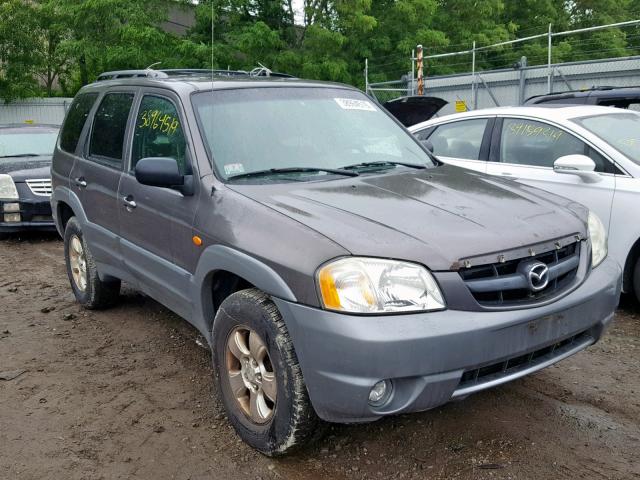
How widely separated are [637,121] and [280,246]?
4316 millimetres

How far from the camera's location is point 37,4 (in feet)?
75.6

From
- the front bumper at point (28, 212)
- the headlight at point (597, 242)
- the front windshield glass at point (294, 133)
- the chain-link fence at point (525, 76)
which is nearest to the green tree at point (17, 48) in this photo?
the chain-link fence at point (525, 76)

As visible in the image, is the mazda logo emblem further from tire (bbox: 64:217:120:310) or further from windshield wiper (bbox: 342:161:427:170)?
tire (bbox: 64:217:120:310)

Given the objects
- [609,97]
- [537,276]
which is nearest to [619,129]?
[609,97]

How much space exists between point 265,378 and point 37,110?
78.1 ft

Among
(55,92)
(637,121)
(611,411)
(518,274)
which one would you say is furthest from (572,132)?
(55,92)

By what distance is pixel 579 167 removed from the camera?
502 centimetres

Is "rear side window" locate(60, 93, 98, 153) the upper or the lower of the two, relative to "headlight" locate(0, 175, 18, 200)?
upper

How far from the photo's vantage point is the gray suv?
8.65 feet

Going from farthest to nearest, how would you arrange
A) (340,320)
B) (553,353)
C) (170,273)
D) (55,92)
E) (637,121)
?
(55,92) → (637,121) → (170,273) → (553,353) → (340,320)

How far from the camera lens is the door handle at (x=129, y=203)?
13.4 ft

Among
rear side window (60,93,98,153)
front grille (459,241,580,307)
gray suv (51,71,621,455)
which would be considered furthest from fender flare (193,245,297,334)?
rear side window (60,93,98,153)

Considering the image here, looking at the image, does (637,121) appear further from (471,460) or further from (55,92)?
(55,92)

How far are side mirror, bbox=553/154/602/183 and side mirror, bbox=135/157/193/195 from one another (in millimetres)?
2990
